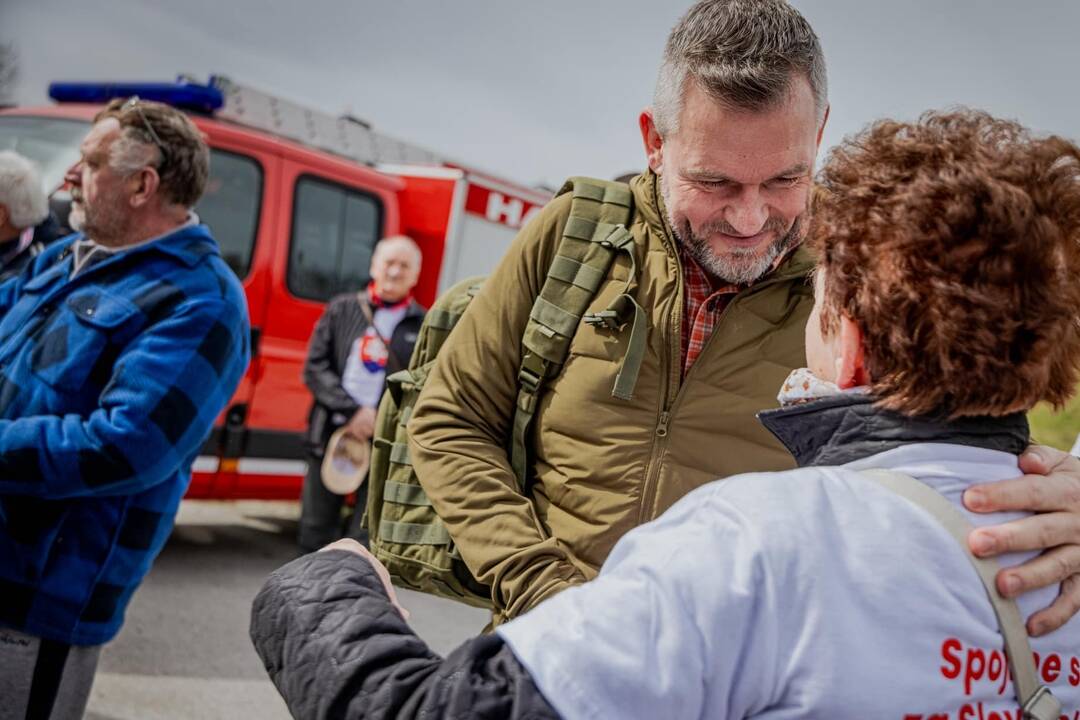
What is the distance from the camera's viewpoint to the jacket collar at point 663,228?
5.96 ft

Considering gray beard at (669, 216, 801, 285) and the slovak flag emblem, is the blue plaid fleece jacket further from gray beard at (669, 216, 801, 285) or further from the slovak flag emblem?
the slovak flag emblem

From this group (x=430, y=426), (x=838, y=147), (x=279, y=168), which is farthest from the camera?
(x=279, y=168)

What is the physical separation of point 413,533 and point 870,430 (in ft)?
3.27

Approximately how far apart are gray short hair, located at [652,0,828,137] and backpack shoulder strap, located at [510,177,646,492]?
24 cm

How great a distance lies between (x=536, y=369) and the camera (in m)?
1.78

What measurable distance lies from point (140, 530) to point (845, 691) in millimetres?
2100

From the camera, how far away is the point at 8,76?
102 ft

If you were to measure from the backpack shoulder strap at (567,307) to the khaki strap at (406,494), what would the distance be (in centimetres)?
20

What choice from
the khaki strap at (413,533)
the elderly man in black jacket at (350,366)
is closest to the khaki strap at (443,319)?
the khaki strap at (413,533)

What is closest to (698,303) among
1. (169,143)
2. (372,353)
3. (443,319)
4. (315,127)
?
(443,319)

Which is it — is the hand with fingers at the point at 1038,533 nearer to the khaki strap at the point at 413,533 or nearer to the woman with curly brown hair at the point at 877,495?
the woman with curly brown hair at the point at 877,495

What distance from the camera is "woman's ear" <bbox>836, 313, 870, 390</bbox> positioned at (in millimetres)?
1164

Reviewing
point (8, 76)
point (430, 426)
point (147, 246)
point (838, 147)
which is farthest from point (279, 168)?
point (8, 76)

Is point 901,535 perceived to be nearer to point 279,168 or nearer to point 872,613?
point 872,613
